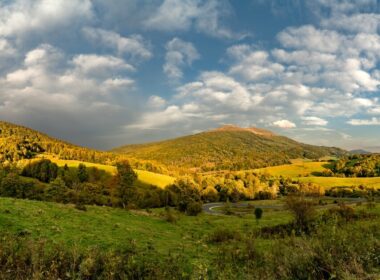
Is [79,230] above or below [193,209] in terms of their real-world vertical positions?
above

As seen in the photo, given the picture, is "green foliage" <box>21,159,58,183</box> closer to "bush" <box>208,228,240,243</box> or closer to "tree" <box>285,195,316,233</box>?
"tree" <box>285,195,316,233</box>

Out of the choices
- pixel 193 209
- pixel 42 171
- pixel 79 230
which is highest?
pixel 79 230

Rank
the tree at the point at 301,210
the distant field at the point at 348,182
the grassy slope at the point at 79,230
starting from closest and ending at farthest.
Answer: the grassy slope at the point at 79,230, the tree at the point at 301,210, the distant field at the point at 348,182

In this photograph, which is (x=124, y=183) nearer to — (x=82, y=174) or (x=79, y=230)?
(x=79, y=230)

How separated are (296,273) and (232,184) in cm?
15668

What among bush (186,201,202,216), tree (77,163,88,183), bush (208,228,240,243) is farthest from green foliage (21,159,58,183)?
bush (208,228,240,243)

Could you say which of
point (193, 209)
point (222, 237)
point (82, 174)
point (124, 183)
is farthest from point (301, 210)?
point (82, 174)

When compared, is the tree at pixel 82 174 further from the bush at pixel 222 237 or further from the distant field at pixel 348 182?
the bush at pixel 222 237

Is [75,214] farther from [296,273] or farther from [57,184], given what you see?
[57,184]

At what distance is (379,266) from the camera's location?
913 cm

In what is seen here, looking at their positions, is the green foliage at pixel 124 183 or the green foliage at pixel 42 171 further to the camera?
the green foliage at pixel 42 171

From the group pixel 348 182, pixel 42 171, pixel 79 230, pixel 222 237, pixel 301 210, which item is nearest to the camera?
pixel 79 230

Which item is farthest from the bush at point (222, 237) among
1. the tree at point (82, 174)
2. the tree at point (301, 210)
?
the tree at point (82, 174)

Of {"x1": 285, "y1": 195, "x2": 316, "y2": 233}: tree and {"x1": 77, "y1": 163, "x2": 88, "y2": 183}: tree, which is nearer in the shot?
{"x1": 285, "y1": 195, "x2": 316, "y2": 233}: tree
